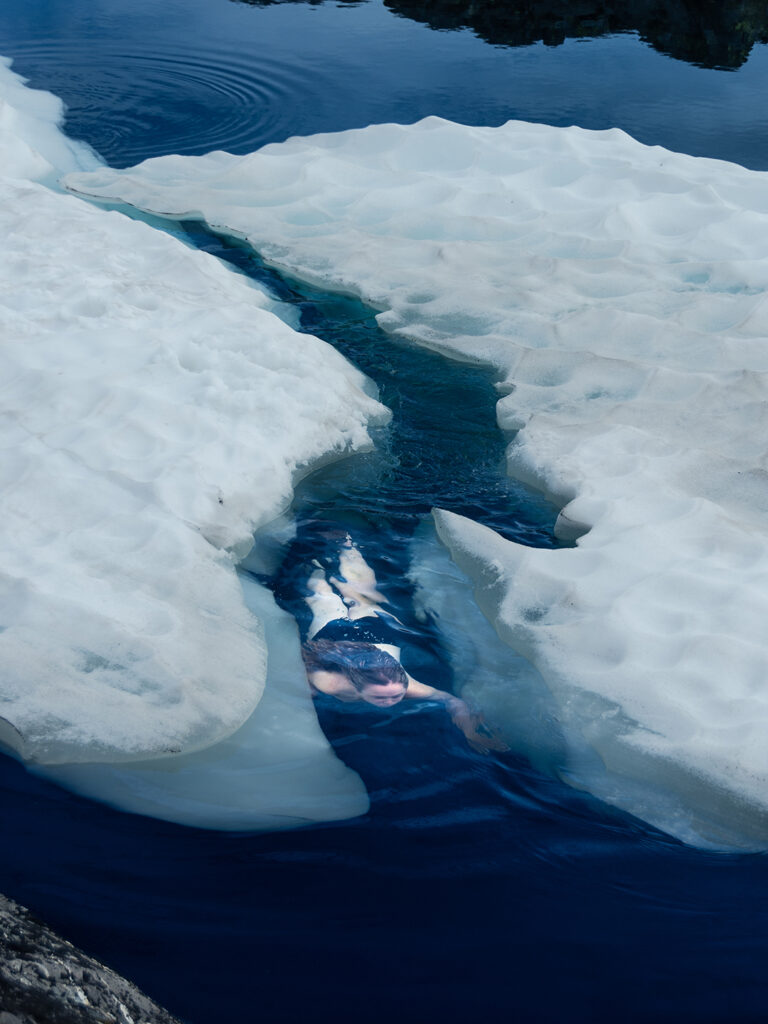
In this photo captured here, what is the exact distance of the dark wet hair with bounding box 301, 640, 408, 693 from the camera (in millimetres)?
2289

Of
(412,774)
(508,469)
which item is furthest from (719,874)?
(508,469)

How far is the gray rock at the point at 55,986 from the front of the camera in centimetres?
137

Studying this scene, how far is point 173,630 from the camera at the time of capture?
2211 millimetres

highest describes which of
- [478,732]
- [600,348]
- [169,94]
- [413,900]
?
[169,94]

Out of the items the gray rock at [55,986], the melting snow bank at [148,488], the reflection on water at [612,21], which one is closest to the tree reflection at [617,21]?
the reflection on water at [612,21]

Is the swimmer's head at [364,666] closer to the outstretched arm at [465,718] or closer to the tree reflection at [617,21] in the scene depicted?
the outstretched arm at [465,718]

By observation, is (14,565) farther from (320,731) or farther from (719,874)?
(719,874)

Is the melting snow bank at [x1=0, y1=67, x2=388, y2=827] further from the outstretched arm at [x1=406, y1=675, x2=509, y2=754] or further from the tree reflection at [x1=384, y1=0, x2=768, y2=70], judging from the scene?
the tree reflection at [x1=384, y1=0, x2=768, y2=70]

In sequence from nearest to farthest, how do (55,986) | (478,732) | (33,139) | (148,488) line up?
(55,986) → (478,732) → (148,488) → (33,139)

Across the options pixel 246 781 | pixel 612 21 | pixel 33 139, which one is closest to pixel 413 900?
pixel 246 781

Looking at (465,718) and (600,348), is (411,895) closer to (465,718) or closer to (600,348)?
(465,718)

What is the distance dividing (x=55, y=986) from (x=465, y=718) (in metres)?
1.07

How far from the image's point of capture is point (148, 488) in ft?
8.49

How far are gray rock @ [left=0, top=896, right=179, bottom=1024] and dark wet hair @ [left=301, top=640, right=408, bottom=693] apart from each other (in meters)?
0.88
